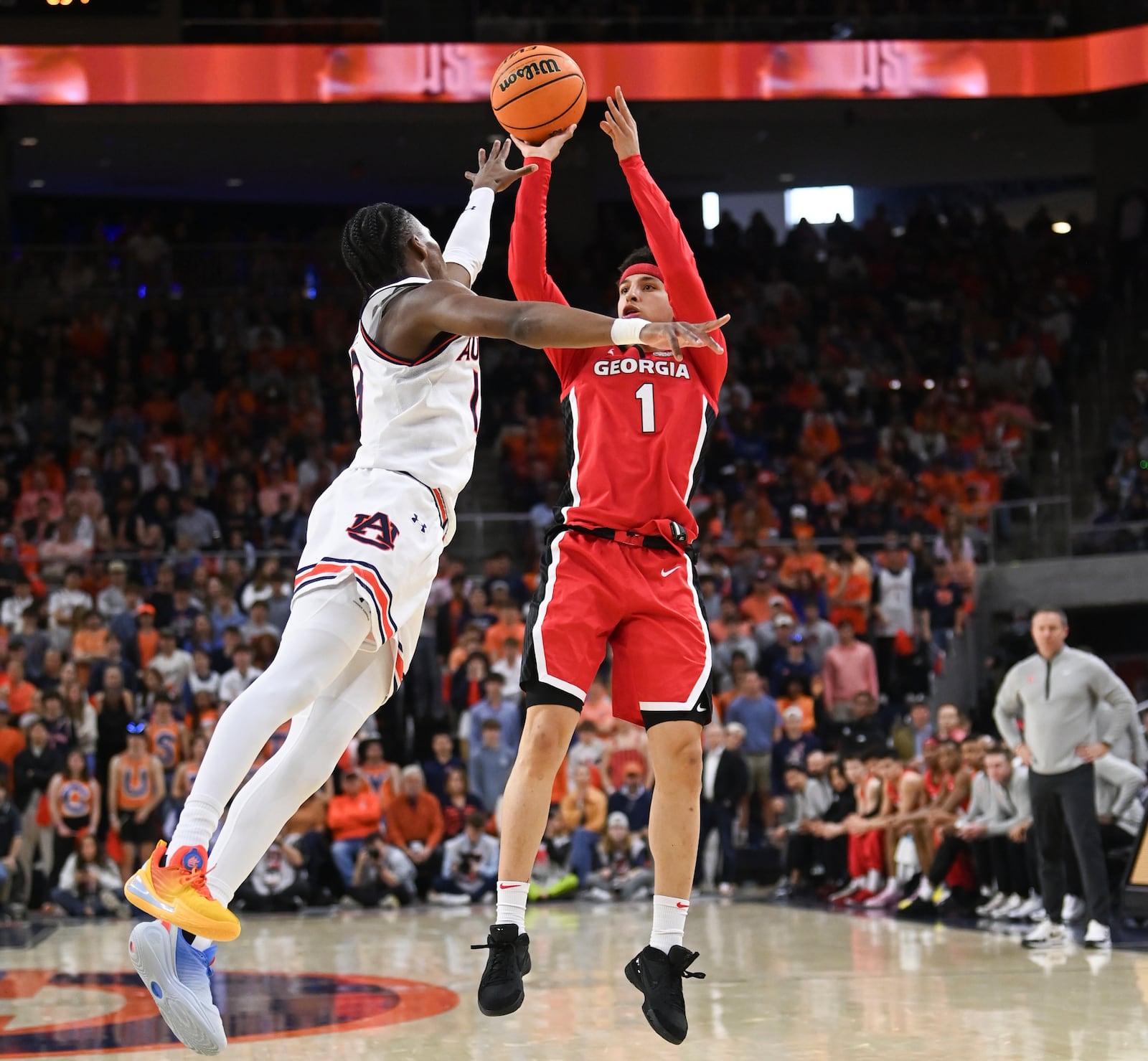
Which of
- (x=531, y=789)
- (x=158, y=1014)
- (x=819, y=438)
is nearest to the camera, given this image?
(x=531, y=789)

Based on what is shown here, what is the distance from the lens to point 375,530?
517 cm

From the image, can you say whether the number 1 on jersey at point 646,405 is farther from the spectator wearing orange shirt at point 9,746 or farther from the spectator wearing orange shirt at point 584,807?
the spectator wearing orange shirt at point 9,746

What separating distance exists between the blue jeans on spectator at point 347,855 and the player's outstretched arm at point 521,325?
9064mm

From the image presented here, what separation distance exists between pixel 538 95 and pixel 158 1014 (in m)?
4.90

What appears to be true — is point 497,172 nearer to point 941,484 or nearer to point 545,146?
point 545,146

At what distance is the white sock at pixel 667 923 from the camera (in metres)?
5.38

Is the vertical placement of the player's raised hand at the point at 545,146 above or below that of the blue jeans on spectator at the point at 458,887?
above

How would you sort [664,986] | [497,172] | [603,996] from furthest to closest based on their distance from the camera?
[603,996] → [497,172] → [664,986]

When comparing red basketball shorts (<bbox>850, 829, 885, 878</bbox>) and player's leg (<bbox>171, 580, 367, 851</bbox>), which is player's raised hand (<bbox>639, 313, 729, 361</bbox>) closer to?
player's leg (<bbox>171, 580, 367, 851</bbox>)

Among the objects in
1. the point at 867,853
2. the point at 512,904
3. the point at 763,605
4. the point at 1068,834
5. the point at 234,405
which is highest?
the point at 234,405

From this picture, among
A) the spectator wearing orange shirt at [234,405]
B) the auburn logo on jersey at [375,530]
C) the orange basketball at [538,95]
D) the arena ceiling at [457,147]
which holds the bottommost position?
the auburn logo on jersey at [375,530]

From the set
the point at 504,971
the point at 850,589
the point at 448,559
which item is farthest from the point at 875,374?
the point at 504,971

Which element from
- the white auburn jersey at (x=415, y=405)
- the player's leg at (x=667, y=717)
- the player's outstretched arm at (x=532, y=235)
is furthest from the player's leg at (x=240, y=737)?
the player's outstretched arm at (x=532, y=235)

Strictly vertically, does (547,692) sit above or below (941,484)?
below
